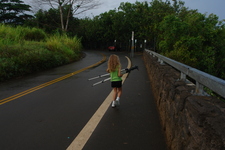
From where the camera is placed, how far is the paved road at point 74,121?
11.9ft

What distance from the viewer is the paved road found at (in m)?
3.62

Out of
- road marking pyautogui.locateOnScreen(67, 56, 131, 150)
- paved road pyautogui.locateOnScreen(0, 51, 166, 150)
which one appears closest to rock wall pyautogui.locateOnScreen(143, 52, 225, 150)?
paved road pyautogui.locateOnScreen(0, 51, 166, 150)

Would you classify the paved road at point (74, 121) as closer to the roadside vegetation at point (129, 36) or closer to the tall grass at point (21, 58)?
the tall grass at point (21, 58)

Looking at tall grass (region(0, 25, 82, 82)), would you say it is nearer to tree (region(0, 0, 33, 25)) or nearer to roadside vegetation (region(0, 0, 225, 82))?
roadside vegetation (region(0, 0, 225, 82))

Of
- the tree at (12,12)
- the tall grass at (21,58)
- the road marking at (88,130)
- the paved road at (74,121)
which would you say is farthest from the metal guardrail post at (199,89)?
the tree at (12,12)

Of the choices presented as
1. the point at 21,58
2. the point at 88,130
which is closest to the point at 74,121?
the point at 88,130

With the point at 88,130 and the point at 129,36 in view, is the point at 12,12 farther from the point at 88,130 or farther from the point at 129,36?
the point at 88,130

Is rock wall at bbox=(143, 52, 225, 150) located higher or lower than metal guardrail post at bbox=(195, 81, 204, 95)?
lower

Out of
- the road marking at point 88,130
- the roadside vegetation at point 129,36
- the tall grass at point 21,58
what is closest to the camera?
the road marking at point 88,130

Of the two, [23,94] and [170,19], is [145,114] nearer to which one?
[23,94]

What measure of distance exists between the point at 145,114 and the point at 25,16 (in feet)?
173

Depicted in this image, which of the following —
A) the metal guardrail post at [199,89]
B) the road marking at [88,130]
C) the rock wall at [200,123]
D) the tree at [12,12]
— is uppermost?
the tree at [12,12]

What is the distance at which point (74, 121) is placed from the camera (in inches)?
181

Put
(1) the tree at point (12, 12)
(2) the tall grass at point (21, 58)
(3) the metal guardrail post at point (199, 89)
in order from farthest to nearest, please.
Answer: (1) the tree at point (12, 12) < (2) the tall grass at point (21, 58) < (3) the metal guardrail post at point (199, 89)
